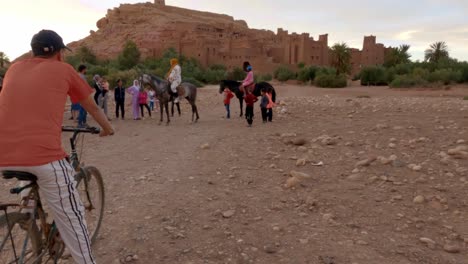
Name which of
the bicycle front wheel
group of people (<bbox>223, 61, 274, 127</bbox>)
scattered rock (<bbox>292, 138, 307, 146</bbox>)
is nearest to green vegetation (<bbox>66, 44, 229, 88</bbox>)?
group of people (<bbox>223, 61, 274, 127</bbox>)

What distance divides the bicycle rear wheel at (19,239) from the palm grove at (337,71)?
23.2m

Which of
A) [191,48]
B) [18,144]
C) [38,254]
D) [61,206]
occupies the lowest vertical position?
[38,254]

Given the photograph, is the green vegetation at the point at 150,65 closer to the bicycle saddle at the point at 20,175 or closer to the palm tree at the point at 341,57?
the palm tree at the point at 341,57

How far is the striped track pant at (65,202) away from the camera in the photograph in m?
2.39

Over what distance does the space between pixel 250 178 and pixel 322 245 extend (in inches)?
88.1

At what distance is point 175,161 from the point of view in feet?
22.8

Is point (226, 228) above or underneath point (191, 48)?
underneath

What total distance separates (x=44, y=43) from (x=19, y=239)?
1364 mm

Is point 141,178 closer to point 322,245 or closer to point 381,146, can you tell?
point 322,245

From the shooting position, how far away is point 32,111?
2.31 m

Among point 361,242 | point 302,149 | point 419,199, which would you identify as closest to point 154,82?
point 302,149

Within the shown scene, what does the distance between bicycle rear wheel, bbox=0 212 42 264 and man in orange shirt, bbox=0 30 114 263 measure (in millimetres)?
237

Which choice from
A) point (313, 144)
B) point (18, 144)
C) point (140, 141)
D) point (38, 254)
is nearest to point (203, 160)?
point (313, 144)

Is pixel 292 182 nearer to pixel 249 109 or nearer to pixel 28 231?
pixel 28 231
